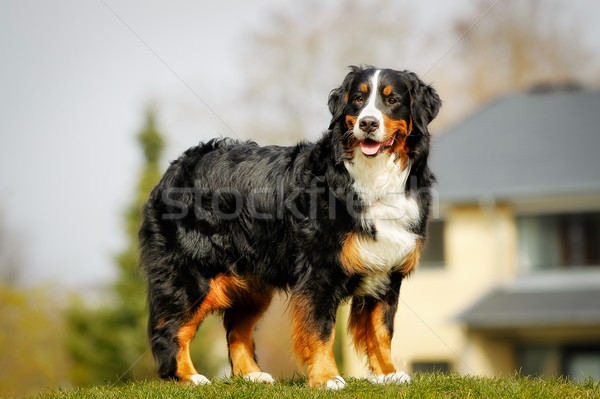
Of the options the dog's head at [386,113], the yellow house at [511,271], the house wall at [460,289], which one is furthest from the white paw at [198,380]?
the house wall at [460,289]

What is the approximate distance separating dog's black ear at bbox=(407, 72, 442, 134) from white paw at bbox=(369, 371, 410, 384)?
6.15 feet

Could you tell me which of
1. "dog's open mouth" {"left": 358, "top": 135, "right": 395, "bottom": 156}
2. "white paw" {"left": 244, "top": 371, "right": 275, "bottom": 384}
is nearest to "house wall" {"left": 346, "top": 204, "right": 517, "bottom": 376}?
"white paw" {"left": 244, "top": 371, "right": 275, "bottom": 384}

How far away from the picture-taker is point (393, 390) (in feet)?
17.6

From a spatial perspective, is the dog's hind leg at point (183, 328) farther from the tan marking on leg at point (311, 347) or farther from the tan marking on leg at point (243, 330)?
the tan marking on leg at point (311, 347)

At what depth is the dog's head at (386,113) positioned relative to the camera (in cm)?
556

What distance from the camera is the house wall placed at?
63.6 feet

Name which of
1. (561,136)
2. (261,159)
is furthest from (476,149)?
(261,159)

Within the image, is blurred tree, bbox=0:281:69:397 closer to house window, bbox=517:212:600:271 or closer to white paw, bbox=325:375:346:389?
house window, bbox=517:212:600:271

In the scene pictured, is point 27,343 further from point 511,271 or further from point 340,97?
point 340,97

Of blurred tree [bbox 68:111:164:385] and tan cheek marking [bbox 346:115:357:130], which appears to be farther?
blurred tree [bbox 68:111:164:385]

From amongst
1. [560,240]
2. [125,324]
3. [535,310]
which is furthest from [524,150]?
[125,324]

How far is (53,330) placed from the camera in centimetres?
2403

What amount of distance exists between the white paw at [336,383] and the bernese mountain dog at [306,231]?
0.01m

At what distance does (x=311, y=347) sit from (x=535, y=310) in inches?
544
